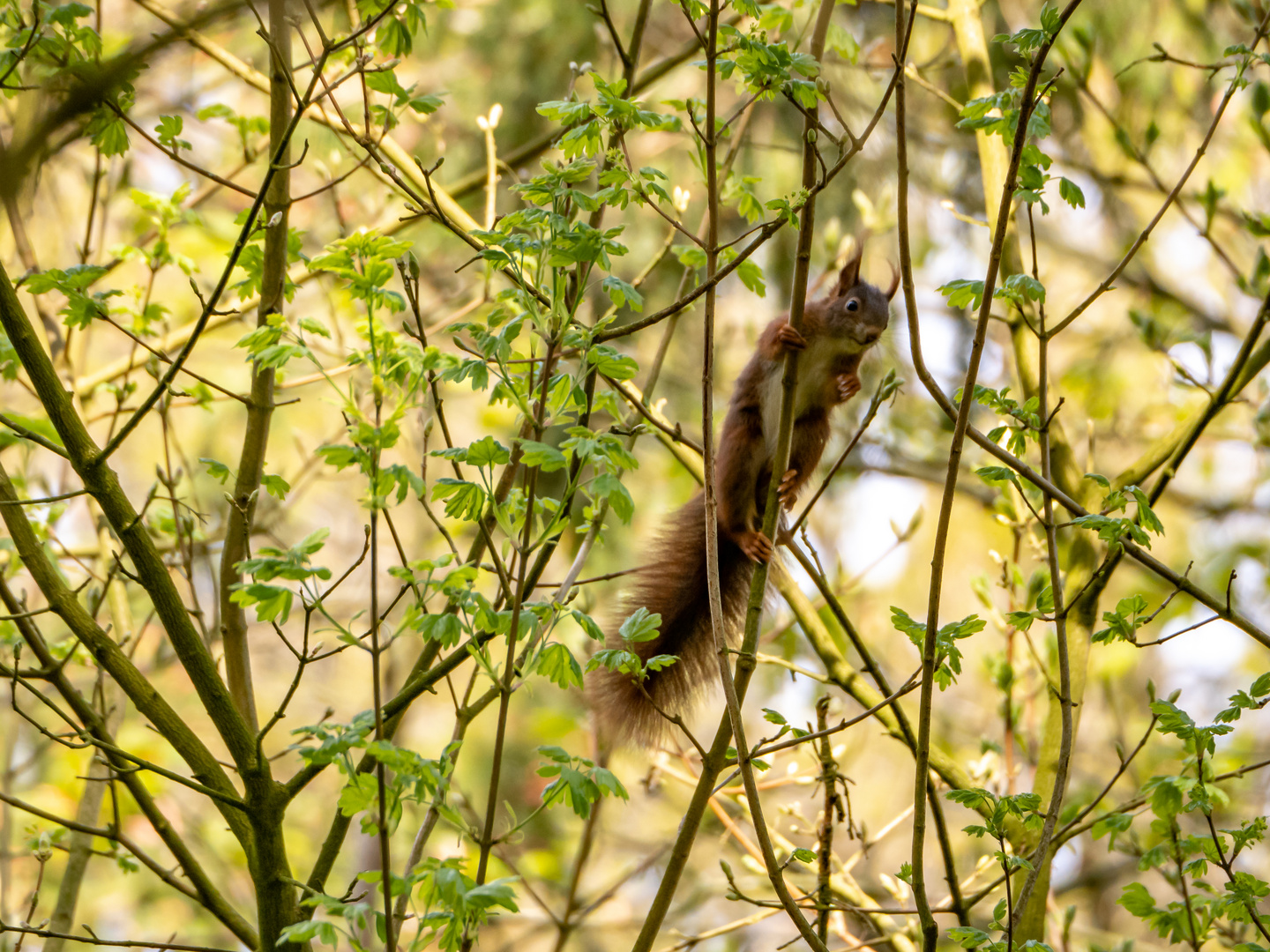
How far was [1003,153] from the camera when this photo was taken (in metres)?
3.19

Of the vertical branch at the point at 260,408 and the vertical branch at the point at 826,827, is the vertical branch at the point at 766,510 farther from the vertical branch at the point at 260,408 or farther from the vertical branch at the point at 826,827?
the vertical branch at the point at 260,408

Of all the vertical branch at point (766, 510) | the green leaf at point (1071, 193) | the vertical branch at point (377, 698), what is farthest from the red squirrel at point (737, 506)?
the vertical branch at point (377, 698)

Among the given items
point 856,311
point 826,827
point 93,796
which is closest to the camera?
point 826,827

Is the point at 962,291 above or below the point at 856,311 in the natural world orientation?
below

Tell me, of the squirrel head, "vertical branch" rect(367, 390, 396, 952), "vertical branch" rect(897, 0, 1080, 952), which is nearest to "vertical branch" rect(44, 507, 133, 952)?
"vertical branch" rect(367, 390, 396, 952)

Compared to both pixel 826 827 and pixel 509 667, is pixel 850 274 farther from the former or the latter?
pixel 509 667

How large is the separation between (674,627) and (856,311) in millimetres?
1170

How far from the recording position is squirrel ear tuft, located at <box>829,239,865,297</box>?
3617 millimetres

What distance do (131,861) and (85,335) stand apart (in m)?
1.61

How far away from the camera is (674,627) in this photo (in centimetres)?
322

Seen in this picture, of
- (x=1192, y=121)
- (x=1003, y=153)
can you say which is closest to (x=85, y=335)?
(x=1003, y=153)

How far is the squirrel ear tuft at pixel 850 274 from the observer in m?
3.62

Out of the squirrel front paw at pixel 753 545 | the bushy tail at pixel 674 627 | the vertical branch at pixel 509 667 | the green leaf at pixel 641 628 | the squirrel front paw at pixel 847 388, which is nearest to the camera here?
the vertical branch at pixel 509 667

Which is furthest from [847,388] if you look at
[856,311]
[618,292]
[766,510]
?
[618,292]
